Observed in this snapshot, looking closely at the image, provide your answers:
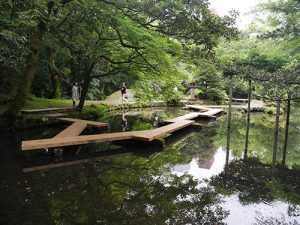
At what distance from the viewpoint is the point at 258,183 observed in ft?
21.9

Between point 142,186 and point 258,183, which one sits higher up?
point 142,186

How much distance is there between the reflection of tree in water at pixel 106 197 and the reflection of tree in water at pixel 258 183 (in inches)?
26.0

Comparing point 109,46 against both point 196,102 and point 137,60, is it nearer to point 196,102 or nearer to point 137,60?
point 137,60

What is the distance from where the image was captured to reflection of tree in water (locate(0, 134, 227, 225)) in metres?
4.59

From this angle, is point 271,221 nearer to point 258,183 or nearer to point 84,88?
point 258,183

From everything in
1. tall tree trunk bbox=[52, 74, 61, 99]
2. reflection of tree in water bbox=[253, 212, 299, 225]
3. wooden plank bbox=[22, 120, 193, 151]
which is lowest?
reflection of tree in water bbox=[253, 212, 299, 225]

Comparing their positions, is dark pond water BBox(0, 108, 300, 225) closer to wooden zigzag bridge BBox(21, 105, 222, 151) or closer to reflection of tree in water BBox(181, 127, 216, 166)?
reflection of tree in water BBox(181, 127, 216, 166)

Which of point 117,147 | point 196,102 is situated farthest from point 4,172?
point 196,102

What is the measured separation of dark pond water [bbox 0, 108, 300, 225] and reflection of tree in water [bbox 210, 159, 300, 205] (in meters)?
0.02

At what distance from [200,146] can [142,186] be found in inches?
196

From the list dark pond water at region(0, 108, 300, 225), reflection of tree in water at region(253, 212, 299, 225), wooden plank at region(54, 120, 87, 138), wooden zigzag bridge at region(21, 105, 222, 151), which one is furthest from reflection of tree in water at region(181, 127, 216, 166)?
wooden plank at region(54, 120, 87, 138)

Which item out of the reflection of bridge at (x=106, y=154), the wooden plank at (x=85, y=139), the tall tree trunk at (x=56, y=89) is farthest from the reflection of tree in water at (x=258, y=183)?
the tall tree trunk at (x=56, y=89)

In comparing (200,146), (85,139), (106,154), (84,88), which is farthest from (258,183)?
(84,88)

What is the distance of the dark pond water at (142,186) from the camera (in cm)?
475
